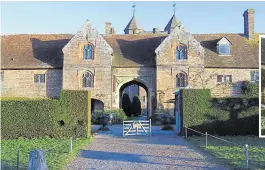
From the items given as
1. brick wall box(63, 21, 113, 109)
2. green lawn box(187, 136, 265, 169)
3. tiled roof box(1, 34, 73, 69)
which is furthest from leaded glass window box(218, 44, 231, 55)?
green lawn box(187, 136, 265, 169)

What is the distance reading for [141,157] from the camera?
15.0 meters

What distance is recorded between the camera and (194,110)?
23344mm

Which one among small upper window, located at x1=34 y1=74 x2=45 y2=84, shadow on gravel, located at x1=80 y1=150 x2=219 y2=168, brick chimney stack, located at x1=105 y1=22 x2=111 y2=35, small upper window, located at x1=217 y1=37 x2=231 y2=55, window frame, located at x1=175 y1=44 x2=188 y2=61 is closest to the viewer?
shadow on gravel, located at x1=80 y1=150 x2=219 y2=168

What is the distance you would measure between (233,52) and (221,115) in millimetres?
19332

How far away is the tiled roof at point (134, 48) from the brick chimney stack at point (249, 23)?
10239 mm

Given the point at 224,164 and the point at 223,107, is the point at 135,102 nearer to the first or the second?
the point at 223,107

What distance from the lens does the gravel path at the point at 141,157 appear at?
1296 cm

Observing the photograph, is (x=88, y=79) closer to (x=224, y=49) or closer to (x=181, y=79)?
(x=181, y=79)

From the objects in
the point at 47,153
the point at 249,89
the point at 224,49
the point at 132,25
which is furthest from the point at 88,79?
the point at 132,25

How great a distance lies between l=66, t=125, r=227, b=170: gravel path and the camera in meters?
13.0

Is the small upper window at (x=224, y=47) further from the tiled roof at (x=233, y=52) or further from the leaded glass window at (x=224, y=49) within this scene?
the tiled roof at (x=233, y=52)

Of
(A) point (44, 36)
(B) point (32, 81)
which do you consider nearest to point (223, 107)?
(B) point (32, 81)

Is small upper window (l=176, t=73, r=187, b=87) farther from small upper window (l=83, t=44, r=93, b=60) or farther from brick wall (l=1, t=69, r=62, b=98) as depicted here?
brick wall (l=1, t=69, r=62, b=98)

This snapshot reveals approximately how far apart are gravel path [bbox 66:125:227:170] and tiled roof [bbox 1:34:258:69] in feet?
68.7
